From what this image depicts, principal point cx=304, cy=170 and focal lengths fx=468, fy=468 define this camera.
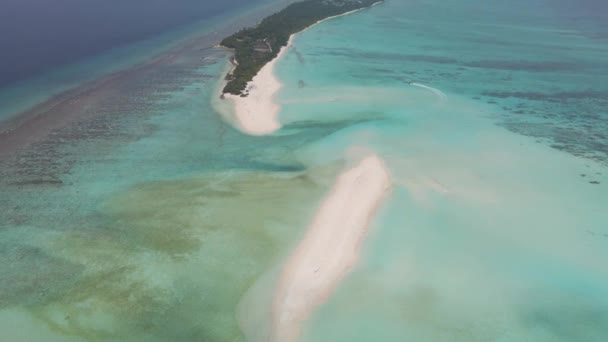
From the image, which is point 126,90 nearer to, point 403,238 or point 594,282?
point 403,238

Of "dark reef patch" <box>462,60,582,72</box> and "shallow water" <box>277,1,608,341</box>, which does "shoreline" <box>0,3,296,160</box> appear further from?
"dark reef patch" <box>462,60,582,72</box>

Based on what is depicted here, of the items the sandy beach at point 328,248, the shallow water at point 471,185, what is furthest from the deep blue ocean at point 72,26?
the sandy beach at point 328,248

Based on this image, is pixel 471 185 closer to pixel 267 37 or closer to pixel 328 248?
pixel 328 248

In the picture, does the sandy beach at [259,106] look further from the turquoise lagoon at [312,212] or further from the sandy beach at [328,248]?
the sandy beach at [328,248]

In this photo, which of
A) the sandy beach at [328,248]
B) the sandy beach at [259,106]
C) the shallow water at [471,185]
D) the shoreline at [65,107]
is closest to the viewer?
the sandy beach at [328,248]

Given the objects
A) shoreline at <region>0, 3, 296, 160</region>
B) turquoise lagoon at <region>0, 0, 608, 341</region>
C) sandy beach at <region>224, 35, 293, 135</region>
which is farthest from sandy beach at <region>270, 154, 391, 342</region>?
shoreline at <region>0, 3, 296, 160</region>

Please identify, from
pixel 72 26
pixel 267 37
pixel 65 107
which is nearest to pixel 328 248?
pixel 65 107
